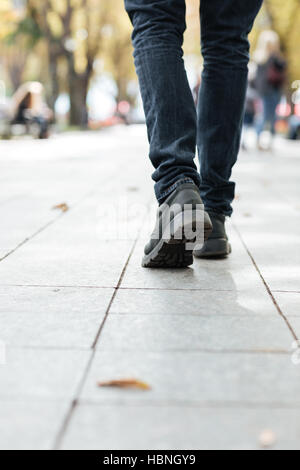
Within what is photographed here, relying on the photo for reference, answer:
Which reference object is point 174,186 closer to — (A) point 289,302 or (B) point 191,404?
(A) point 289,302

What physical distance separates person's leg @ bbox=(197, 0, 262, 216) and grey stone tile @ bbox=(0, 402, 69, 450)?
5.57 ft

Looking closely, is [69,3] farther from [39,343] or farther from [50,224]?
[39,343]

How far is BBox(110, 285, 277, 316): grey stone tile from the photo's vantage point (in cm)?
218

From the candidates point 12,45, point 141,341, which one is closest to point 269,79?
point 141,341

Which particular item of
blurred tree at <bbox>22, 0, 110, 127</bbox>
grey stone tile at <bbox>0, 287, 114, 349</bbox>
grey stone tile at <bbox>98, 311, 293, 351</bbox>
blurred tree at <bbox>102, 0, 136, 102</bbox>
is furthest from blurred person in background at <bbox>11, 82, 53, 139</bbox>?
grey stone tile at <bbox>98, 311, 293, 351</bbox>

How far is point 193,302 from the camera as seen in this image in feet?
7.48

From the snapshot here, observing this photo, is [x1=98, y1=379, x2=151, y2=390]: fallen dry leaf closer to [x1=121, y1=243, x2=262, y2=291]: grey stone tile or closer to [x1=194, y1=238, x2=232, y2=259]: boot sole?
[x1=121, y1=243, x2=262, y2=291]: grey stone tile

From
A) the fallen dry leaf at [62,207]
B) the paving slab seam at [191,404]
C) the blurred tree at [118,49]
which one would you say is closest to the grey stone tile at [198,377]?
the paving slab seam at [191,404]

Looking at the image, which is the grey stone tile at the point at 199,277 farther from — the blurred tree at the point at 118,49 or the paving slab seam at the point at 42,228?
the blurred tree at the point at 118,49

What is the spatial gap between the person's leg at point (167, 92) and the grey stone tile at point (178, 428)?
4.13 feet

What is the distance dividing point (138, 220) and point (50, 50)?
25.1 meters

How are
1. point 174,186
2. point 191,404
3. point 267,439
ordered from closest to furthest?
point 267,439 < point 191,404 < point 174,186

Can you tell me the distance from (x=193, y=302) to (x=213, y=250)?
73cm
